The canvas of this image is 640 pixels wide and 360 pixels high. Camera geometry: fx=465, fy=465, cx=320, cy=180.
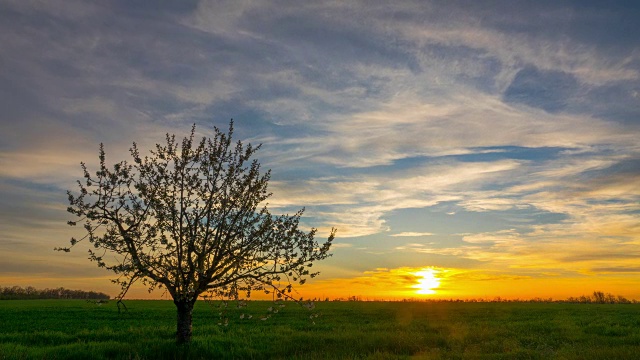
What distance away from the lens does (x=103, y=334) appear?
23.8 meters

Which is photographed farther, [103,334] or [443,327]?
[443,327]

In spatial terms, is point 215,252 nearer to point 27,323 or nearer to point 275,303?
point 275,303

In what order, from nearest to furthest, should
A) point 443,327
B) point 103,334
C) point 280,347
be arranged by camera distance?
point 280,347 < point 103,334 < point 443,327

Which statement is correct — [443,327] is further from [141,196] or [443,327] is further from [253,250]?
[141,196]

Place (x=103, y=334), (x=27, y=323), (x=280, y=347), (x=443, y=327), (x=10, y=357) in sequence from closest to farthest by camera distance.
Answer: (x=10, y=357)
(x=280, y=347)
(x=103, y=334)
(x=443, y=327)
(x=27, y=323)

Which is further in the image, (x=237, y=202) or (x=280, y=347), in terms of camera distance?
(x=280, y=347)

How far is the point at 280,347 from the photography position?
20.2 metres


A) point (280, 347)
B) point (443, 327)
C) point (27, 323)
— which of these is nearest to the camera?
point (280, 347)

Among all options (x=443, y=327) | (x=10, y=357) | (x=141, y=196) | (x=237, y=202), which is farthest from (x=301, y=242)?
(x=443, y=327)

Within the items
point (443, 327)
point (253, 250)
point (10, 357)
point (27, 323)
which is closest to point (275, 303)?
point (253, 250)

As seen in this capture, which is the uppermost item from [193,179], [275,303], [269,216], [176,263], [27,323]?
[193,179]

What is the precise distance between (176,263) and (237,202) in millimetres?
3102

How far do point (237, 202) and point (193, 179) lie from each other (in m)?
1.81

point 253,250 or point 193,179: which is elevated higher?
point 193,179
